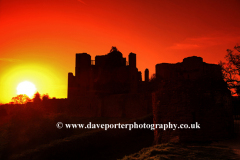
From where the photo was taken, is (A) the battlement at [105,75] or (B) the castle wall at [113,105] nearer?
(B) the castle wall at [113,105]

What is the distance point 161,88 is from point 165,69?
24927 millimetres

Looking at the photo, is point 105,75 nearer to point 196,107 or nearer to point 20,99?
point 20,99

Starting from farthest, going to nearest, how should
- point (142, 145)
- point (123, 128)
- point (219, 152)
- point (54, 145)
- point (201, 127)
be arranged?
point (123, 128), point (142, 145), point (54, 145), point (201, 127), point (219, 152)

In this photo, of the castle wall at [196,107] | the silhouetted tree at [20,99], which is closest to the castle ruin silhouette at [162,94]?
the castle wall at [196,107]

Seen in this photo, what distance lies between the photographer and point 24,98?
132ft

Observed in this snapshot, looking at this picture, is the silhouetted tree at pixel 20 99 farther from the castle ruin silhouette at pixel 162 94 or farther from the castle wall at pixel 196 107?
the castle wall at pixel 196 107

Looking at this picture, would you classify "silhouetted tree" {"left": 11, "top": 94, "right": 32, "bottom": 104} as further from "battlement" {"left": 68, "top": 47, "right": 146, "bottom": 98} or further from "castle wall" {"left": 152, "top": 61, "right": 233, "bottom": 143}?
"castle wall" {"left": 152, "top": 61, "right": 233, "bottom": 143}

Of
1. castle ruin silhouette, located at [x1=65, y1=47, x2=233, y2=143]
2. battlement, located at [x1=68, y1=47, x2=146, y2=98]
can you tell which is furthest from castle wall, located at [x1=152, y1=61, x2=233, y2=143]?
battlement, located at [x1=68, y1=47, x2=146, y2=98]

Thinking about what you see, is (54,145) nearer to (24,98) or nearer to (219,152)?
(219,152)

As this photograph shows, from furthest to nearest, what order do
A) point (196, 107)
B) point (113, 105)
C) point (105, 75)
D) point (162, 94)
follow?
point (105, 75) → point (113, 105) → point (162, 94) → point (196, 107)

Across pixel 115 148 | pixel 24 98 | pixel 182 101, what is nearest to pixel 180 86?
pixel 182 101

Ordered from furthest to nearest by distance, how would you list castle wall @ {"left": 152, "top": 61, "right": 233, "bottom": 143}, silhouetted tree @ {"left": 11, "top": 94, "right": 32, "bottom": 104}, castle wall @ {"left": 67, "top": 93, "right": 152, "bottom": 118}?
1. silhouetted tree @ {"left": 11, "top": 94, "right": 32, "bottom": 104}
2. castle wall @ {"left": 67, "top": 93, "right": 152, "bottom": 118}
3. castle wall @ {"left": 152, "top": 61, "right": 233, "bottom": 143}

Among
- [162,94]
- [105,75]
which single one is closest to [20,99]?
[105,75]

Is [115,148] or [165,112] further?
[115,148]
